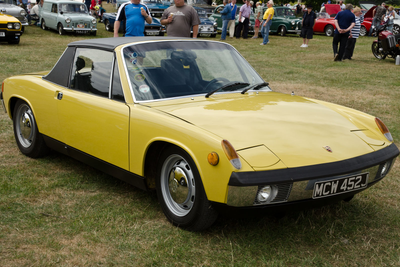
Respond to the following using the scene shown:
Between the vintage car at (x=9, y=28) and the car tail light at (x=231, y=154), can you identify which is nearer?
the car tail light at (x=231, y=154)

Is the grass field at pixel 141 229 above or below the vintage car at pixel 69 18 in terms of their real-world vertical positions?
above

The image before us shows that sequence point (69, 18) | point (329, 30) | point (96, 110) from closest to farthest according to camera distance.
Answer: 1. point (96, 110)
2. point (69, 18)
3. point (329, 30)

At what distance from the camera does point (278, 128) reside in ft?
10.2

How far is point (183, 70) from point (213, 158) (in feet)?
4.60

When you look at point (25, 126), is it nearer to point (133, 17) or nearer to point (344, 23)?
point (133, 17)

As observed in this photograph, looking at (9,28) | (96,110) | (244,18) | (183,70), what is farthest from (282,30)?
(96,110)

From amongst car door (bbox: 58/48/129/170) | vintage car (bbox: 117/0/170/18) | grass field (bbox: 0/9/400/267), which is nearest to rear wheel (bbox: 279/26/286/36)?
vintage car (bbox: 117/0/170/18)

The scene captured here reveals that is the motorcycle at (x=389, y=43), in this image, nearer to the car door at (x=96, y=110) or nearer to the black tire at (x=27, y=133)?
the car door at (x=96, y=110)

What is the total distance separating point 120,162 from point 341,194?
1814mm

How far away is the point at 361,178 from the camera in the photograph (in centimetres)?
302

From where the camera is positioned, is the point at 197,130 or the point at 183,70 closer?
the point at 197,130

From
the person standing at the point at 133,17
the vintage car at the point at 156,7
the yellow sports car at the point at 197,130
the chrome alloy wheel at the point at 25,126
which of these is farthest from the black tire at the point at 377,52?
the chrome alloy wheel at the point at 25,126

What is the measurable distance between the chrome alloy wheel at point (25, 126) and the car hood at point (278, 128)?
2.05m

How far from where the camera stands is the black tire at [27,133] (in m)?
4.81
